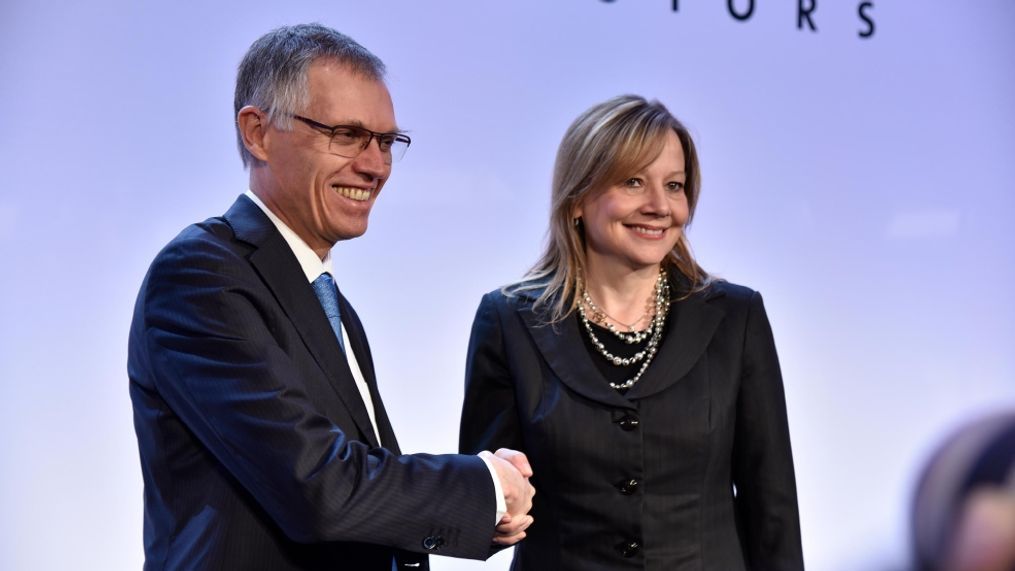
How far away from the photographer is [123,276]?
325 cm

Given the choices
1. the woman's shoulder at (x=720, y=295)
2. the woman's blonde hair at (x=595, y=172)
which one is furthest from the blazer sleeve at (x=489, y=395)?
the woman's shoulder at (x=720, y=295)

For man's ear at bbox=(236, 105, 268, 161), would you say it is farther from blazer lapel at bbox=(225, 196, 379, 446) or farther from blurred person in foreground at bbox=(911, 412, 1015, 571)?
blurred person in foreground at bbox=(911, 412, 1015, 571)

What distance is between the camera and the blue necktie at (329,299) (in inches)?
78.5

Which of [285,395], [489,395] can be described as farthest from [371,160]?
[489,395]

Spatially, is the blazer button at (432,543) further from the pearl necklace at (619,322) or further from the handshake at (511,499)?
the pearl necklace at (619,322)

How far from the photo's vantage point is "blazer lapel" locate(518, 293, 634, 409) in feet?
7.79

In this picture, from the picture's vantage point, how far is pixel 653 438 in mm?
2350

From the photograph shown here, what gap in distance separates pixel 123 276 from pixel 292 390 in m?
1.76

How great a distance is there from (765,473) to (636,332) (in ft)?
1.34

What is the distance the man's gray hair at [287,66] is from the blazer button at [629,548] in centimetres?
105

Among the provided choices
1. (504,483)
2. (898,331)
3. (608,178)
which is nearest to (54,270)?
(608,178)

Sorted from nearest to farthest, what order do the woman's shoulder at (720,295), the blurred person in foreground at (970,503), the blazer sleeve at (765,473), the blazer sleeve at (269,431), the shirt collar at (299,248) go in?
the blurred person in foreground at (970,503), the blazer sleeve at (269,431), the shirt collar at (299,248), the blazer sleeve at (765,473), the woman's shoulder at (720,295)

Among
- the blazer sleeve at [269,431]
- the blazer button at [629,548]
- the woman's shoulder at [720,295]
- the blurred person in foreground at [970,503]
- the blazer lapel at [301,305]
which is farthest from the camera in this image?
the woman's shoulder at [720,295]

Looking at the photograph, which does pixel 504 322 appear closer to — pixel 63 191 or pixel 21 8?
pixel 63 191
